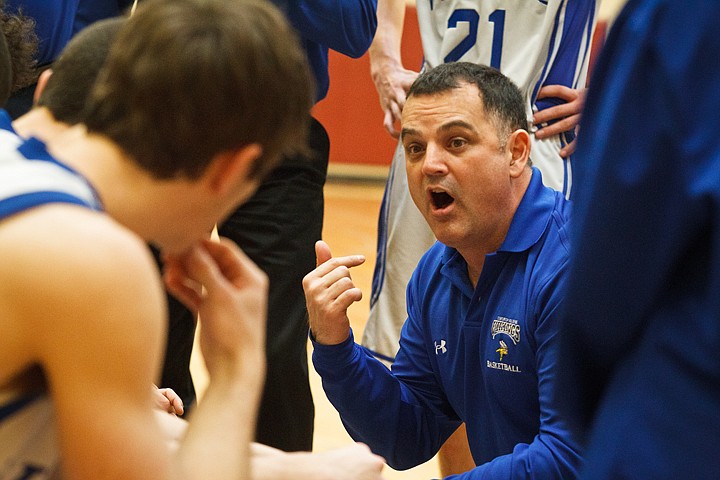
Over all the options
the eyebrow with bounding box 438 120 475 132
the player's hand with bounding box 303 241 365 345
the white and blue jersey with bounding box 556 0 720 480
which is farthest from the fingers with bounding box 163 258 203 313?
the eyebrow with bounding box 438 120 475 132

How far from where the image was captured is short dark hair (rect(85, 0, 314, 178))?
123cm

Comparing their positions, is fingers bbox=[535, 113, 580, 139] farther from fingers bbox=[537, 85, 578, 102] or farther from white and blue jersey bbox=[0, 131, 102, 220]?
white and blue jersey bbox=[0, 131, 102, 220]

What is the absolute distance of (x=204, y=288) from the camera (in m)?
1.50

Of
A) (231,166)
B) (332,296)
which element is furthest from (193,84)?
(332,296)

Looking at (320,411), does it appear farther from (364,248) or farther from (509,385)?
(364,248)

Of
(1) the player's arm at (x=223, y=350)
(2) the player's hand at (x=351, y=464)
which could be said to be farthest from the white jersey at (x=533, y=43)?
(1) the player's arm at (x=223, y=350)

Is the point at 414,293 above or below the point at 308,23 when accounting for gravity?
below

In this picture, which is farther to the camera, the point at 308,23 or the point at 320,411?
the point at 320,411

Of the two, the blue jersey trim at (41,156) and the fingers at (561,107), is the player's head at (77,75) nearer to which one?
the blue jersey trim at (41,156)

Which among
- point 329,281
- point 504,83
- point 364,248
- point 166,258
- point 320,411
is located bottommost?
point 364,248

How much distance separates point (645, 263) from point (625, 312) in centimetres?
7

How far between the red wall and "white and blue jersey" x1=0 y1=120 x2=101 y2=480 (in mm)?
6925

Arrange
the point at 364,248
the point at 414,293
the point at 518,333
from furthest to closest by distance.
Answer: the point at 364,248, the point at 414,293, the point at 518,333

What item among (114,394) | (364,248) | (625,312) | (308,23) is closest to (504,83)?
(308,23)
